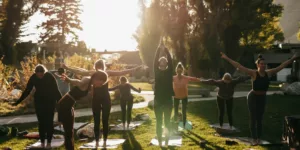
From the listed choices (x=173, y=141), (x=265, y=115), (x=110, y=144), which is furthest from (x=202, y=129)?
(x=265, y=115)

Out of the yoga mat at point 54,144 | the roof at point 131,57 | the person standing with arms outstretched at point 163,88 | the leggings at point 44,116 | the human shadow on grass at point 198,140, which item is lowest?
the human shadow on grass at point 198,140

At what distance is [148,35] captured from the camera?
5072cm

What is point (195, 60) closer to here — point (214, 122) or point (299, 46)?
point (299, 46)

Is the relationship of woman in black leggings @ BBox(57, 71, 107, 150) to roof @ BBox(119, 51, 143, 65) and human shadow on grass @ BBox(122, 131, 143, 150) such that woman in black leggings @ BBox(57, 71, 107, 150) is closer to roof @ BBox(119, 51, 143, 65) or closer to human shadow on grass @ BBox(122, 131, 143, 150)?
human shadow on grass @ BBox(122, 131, 143, 150)

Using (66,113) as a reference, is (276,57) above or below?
above

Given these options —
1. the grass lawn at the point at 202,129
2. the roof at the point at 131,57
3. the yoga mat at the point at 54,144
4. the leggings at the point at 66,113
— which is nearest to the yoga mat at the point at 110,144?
the grass lawn at the point at 202,129

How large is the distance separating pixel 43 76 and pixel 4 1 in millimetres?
30479

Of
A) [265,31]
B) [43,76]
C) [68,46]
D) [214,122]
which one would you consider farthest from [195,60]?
[43,76]

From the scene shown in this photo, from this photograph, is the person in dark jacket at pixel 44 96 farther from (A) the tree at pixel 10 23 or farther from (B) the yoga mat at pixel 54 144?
(A) the tree at pixel 10 23

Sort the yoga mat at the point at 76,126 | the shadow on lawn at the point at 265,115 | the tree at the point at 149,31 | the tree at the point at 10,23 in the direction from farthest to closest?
1. the tree at the point at 149,31
2. the tree at the point at 10,23
3. the yoga mat at the point at 76,126
4. the shadow on lawn at the point at 265,115

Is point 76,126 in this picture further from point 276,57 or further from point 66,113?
point 276,57

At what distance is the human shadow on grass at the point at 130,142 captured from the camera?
8992 mm

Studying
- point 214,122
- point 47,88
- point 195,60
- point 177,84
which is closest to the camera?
point 47,88

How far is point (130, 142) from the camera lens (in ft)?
32.0
